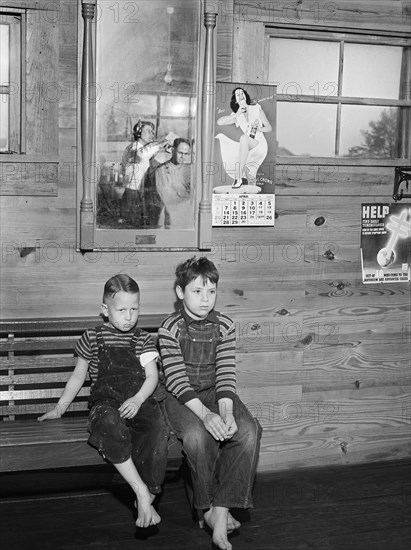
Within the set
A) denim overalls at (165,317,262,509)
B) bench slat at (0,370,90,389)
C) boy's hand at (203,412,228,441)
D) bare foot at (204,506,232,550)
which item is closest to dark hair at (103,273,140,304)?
denim overalls at (165,317,262,509)

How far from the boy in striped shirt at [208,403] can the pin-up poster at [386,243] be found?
1.04m

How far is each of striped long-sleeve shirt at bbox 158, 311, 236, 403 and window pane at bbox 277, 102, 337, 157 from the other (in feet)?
3.42

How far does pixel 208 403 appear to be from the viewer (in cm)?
366

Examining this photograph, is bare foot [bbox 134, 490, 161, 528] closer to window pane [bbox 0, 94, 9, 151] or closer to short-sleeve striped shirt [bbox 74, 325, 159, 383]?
short-sleeve striped shirt [bbox 74, 325, 159, 383]

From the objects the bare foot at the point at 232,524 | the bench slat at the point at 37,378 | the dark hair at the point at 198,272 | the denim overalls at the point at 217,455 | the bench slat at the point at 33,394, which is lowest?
the bare foot at the point at 232,524

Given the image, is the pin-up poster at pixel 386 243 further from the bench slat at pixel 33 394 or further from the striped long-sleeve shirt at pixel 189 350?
the bench slat at pixel 33 394

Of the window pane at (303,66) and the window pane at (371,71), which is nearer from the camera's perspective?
the window pane at (303,66)

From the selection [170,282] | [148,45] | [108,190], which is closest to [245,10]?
[148,45]

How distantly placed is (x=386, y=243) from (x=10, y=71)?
2076mm

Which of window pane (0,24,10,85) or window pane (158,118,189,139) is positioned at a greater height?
A: window pane (0,24,10,85)

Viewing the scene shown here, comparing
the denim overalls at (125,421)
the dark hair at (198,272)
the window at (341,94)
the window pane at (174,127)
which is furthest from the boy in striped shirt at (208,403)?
the window at (341,94)

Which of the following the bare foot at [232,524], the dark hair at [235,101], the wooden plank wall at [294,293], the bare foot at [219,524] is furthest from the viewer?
the dark hair at [235,101]

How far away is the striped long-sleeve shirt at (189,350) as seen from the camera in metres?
3.59

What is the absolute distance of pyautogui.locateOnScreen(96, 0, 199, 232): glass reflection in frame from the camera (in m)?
3.78
